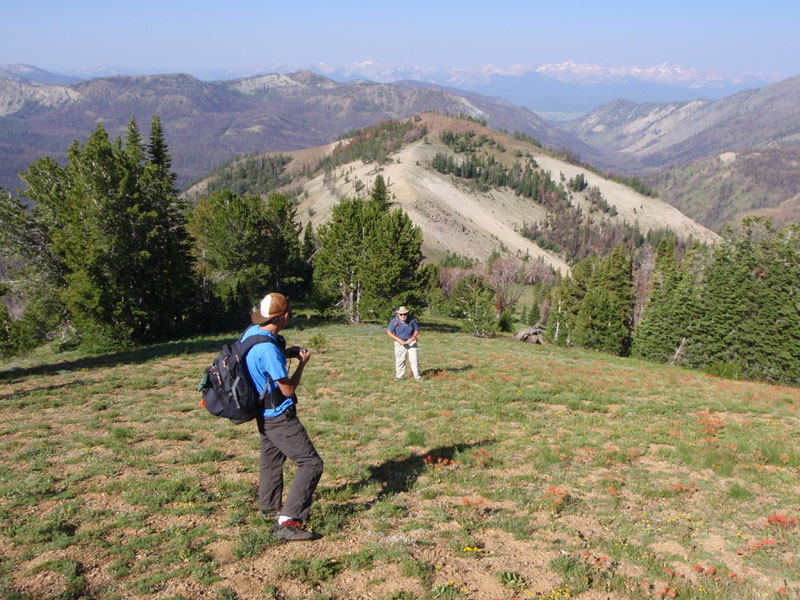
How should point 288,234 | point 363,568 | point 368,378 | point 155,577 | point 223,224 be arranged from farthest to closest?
1. point 288,234
2. point 223,224
3. point 368,378
4. point 363,568
5. point 155,577

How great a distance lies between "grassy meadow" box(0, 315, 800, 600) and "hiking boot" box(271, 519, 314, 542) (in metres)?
0.13

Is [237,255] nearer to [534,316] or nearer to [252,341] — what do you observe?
[252,341]

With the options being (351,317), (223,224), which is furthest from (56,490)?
(223,224)

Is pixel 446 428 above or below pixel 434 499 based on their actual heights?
below

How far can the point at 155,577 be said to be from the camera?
19.5ft

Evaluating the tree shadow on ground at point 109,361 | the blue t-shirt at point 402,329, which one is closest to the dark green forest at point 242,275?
the tree shadow on ground at point 109,361

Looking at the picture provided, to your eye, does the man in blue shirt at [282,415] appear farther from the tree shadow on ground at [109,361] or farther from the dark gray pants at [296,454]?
the tree shadow on ground at [109,361]

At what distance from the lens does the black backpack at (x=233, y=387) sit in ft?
21.1

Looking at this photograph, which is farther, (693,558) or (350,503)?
(350,503)

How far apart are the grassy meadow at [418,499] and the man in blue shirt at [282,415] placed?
47 centimetres

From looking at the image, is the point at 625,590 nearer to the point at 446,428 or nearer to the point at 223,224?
the point at 446,428

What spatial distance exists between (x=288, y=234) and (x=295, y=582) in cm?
7250

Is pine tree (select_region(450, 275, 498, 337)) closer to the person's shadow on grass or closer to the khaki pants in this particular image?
the khaki pants

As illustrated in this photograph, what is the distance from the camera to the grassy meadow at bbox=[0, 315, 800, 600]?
20.3ft
